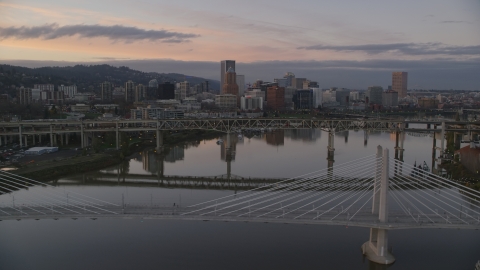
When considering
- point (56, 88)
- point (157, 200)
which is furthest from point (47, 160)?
point (56, 88)

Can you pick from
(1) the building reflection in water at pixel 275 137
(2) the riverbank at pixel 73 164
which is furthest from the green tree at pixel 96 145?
(1) the building reflection in water at pixel 275 137

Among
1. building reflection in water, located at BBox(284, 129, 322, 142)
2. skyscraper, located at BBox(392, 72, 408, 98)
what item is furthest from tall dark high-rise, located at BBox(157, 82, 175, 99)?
skyscraper, located at BBox(392, 72, 408, 98)

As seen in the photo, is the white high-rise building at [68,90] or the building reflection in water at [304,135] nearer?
the building reflection in water at [304,135]

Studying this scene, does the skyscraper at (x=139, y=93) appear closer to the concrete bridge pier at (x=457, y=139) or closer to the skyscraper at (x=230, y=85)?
the skyscraper at (x=230, y=85)

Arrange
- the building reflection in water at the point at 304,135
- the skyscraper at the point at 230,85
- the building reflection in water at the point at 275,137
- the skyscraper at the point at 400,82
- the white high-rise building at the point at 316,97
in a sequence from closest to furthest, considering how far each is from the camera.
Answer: the building reflection in water at the point at 275,137 < the building reflection in water at the point at 304,135 < the white high-rise building at the point at 316,97 < the skyscraper at the point at 230,85 < the skyscraper at the point at 400,82

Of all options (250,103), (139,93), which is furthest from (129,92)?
(250,103)
